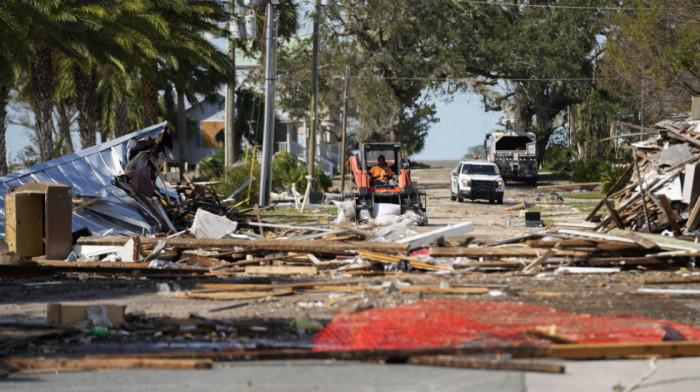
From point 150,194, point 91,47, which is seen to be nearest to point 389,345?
point 150,194

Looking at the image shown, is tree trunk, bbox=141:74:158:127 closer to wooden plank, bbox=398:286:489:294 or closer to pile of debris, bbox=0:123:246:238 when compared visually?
pile of debris, bbox=0:123:246:238

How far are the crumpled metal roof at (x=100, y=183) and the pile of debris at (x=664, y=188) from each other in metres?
9.48

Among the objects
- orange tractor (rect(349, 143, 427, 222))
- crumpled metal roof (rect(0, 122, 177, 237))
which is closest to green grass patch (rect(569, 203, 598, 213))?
orange tractor (rect(349, 143, 427, 222))

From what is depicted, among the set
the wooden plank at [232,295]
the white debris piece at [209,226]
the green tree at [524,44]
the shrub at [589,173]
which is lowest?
the wooden plank at [232,295]

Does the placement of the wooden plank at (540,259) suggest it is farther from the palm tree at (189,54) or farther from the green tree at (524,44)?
the green tree at (524,44)

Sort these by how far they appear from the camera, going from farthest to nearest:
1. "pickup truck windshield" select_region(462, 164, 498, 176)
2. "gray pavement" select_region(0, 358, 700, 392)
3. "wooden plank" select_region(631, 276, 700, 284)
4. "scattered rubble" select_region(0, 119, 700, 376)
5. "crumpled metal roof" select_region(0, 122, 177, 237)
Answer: "pickup truck windshield" select_region(462, 164, 498, 176) → "crumpled metal roof" select_region(0, 122, 177, 237) → "wooden plank" select_region(631, 276, 700, 284) → "scattered rubble" select_region(0, 119, 700, 376) → "gray pavement" select_region(0, 358, 700, 392)

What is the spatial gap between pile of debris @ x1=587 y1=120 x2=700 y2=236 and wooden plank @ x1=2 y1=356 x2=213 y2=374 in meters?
10.0

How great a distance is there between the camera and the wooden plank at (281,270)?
13.0 metres

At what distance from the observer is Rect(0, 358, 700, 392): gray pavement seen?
6.76 meters

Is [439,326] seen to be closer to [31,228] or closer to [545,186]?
[31,228]

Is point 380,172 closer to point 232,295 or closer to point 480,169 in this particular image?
point 480,169

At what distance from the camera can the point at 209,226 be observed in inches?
671

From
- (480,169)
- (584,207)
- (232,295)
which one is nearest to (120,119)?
(480,169)

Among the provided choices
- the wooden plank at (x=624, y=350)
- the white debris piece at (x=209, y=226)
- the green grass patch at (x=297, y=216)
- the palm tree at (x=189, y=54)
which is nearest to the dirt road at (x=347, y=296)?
the wooden plank at (x=624, y=350)
